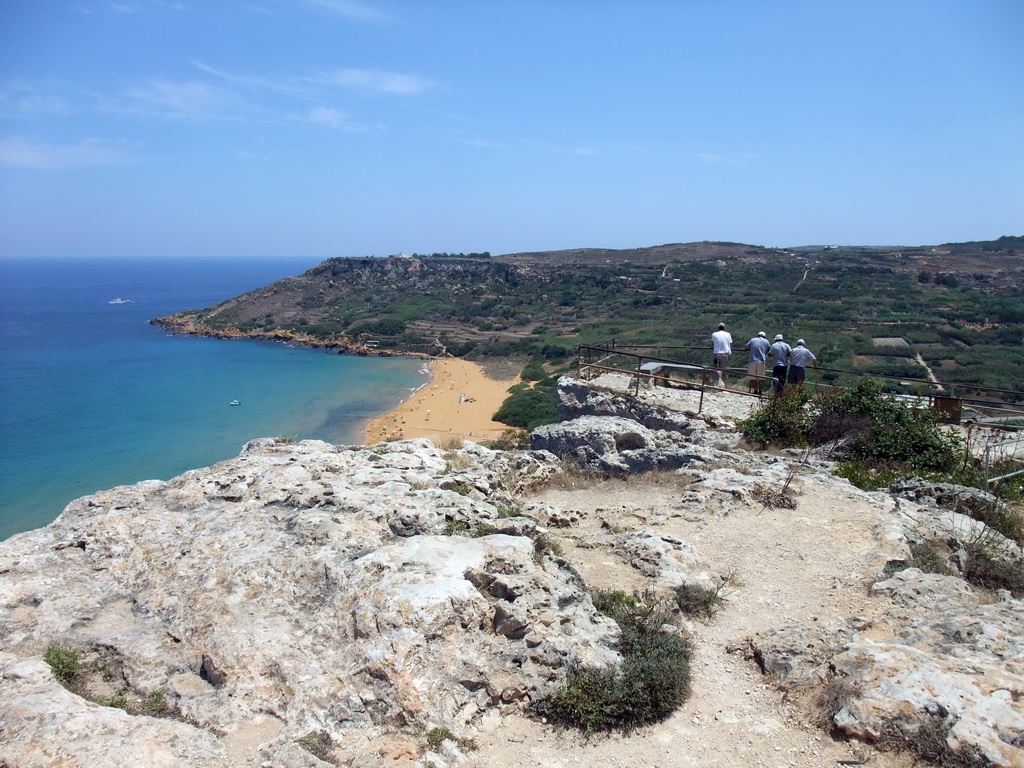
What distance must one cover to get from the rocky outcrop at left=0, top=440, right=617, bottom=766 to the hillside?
22.9 meters

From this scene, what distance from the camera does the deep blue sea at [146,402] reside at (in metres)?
26.5

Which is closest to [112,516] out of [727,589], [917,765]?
[727,589]

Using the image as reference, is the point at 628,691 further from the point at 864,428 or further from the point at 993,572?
the point at 864,428

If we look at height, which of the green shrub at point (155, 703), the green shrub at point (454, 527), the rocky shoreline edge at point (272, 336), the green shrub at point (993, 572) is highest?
the green shrub at point (454, 527)

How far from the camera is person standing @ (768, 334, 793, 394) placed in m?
13.4

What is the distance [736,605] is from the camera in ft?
21.7

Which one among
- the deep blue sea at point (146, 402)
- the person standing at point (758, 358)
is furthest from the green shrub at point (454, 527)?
the deep blue sea at point (146, 402)

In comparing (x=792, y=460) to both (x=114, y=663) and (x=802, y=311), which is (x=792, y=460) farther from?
(x=802, y=311)

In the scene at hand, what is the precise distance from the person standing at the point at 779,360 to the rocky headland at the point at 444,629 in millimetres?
5012

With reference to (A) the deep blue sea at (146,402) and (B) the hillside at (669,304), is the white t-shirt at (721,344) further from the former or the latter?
(A) the deep blue sea at (146,402)

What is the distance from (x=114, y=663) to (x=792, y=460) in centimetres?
980

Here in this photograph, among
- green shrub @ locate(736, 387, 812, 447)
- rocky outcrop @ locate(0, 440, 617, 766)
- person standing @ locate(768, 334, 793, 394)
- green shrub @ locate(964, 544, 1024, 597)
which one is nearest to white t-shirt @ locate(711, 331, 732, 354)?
person standing @ locate(768, 334, 793, 394)

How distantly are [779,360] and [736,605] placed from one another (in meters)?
8.17

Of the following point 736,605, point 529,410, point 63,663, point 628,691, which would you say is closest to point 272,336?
point 529,410
